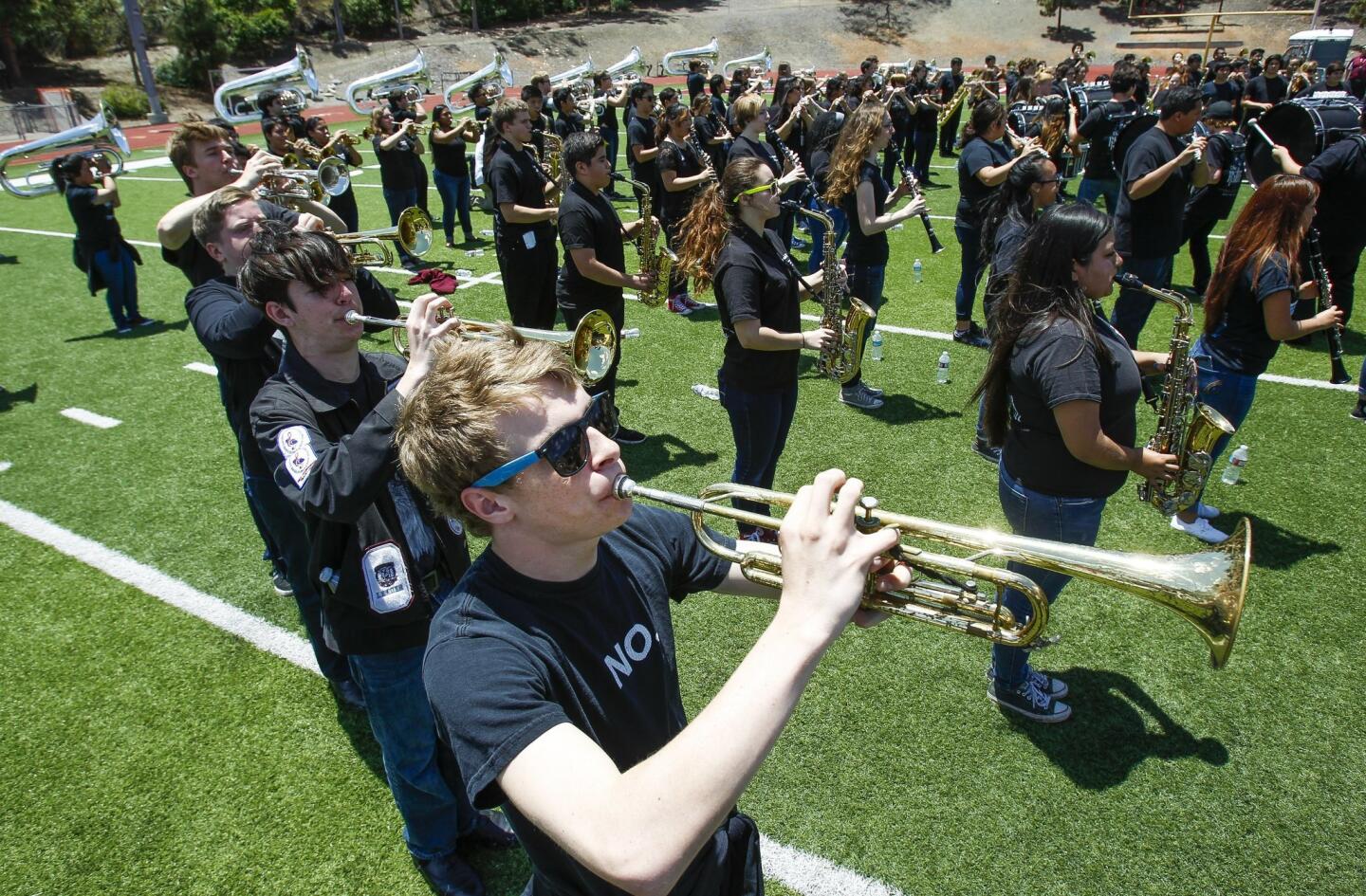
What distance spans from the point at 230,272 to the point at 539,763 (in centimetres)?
358

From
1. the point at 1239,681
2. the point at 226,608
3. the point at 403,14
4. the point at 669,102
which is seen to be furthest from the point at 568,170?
the point at 403,14

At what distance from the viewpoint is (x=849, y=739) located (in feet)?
12.8

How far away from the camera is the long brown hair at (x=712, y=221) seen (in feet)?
15.0

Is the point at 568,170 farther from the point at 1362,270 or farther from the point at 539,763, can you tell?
the point at 1362,270

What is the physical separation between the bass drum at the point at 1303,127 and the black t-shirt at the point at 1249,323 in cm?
405

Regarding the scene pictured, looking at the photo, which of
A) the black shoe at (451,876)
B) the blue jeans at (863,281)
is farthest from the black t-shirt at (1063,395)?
the blue jeans at (863,281)

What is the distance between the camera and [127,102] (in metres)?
Answer: 32.8

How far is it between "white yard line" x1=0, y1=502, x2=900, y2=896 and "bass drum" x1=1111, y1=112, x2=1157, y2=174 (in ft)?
29.0

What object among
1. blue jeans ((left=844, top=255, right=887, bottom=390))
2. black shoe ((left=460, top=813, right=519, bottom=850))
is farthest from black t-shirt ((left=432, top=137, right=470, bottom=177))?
black shoe ((left=460, top=813, right=519, bottom=850))

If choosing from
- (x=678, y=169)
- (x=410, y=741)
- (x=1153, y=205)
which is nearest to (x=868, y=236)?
(x=1153, y=205)

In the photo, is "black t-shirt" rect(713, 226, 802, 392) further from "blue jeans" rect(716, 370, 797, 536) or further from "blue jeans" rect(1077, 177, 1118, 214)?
"blue jeans" rect(1077, 177, 1118, 214)

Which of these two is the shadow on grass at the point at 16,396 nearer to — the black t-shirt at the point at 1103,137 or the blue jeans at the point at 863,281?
the blue jeans at the point at 863,281

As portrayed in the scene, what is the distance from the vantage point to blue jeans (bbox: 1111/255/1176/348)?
6.70m

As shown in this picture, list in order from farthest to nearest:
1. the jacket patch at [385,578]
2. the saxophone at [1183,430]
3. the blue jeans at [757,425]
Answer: the blue jeans at [757,425] → the saxophone at [1183,430] → the jacket patch at [385,578]
